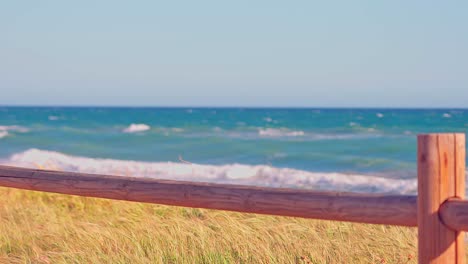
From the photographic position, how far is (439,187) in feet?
9.29

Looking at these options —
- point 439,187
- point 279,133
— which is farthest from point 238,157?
point 439,187

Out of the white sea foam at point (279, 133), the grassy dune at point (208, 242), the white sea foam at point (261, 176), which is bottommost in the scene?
the grassy dune at point (208, 242)

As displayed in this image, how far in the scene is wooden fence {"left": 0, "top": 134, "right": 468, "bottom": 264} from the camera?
2824 mm

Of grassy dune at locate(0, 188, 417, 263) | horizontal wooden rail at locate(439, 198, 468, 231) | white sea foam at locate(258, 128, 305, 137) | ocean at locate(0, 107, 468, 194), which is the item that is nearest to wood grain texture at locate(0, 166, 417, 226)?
horizontal wooden rail at locate(439, 198, 468, 231)

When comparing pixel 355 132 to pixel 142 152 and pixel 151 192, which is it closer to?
pixel 142 152

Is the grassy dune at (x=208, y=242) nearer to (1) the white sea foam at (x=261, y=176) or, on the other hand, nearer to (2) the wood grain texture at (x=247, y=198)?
(2) the wood grain texture at (x=247, y=198)

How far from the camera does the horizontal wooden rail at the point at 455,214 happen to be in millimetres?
2758

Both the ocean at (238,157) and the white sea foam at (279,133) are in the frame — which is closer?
the ocean at (238,157)

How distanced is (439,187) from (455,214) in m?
0.12

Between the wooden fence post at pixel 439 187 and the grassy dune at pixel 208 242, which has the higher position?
the wooden fence post at pixel 439 187

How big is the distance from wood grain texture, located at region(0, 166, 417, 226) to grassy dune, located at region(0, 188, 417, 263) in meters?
0.80

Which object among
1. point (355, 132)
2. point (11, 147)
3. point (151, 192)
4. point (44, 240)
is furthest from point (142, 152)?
point (151, 192)

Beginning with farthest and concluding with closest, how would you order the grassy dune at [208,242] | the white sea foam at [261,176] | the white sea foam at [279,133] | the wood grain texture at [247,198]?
the white sea foam at [279,133], the white sea foam at [261,176], the grassy dune at [208,242], the wood grain texture at [247,198]

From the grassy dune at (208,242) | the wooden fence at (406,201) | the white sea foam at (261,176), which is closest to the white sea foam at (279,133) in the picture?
the white sea foam at (261,176)
